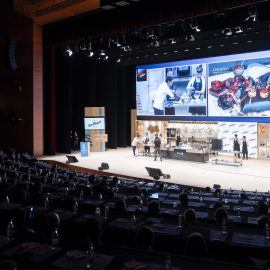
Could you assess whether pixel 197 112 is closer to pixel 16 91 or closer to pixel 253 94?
pixel 253 94

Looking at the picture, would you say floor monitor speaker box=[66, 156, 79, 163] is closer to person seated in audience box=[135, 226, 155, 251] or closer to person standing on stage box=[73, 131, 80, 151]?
person standing on stage box=[73, 131, 80, 151]

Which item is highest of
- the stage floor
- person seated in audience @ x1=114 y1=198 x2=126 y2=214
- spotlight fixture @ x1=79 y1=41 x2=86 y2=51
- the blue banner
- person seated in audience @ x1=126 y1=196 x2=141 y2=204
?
spotlight fixture @ x1=79 y1=41 x2=86 y2=51

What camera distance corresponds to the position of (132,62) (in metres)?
24.1

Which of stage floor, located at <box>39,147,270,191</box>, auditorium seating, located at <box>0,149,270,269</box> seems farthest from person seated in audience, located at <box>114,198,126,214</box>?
stage floor, located at <box>39,147,270,191</box>

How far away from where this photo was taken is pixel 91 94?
23500mm

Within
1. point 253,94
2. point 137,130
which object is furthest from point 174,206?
point 137,130

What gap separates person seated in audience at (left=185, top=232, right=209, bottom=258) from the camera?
4203mm

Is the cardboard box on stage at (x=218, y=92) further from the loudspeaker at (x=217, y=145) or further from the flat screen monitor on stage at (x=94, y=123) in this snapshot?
the flat screen monitor on stage at (x=94, y=123)

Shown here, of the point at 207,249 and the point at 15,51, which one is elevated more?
the point at 15,51

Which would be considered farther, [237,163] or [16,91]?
[16,91]

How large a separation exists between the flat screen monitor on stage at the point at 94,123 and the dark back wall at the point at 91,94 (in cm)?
107

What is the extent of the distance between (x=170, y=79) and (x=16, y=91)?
8.90 metres

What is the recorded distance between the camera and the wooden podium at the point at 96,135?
2194 centimetres

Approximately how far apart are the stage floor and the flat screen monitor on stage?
2148 mm
